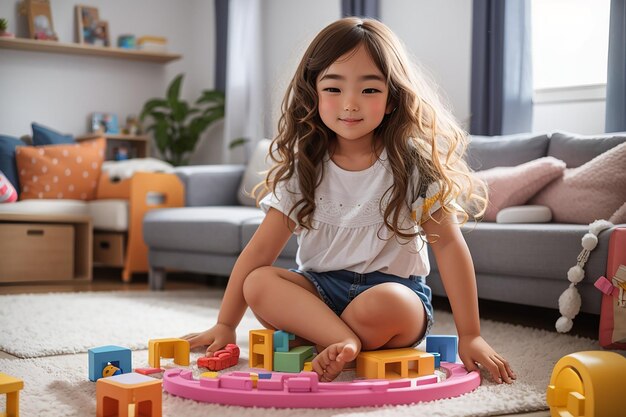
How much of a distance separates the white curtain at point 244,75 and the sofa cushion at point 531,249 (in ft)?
8.93

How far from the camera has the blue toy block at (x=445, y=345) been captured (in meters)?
1.70

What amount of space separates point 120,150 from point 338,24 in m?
3.85

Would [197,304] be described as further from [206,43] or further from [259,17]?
[206,43]

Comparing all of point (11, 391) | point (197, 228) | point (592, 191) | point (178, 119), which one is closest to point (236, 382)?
point (11, 391)

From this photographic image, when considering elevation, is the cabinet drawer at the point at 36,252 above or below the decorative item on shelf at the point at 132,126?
below

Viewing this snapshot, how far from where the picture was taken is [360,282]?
1.74 meters

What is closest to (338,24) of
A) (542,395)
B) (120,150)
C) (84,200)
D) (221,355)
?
(221,355)

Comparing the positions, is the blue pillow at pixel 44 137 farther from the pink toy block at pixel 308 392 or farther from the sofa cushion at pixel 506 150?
the pink toy block at pixel 308 392

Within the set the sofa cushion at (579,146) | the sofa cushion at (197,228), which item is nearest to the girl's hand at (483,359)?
the sofa cushion at (579,146)

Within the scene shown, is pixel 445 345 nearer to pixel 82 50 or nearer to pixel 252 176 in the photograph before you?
pixel 252 176

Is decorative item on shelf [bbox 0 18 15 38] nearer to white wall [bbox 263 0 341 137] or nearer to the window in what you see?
white wall [bbox 263 0 341 137]

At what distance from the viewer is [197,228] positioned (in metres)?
3.42

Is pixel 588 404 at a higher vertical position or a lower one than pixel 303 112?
lower

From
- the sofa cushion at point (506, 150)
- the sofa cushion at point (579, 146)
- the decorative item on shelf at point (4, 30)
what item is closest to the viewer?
the sofa cushion at point (579, 146)
